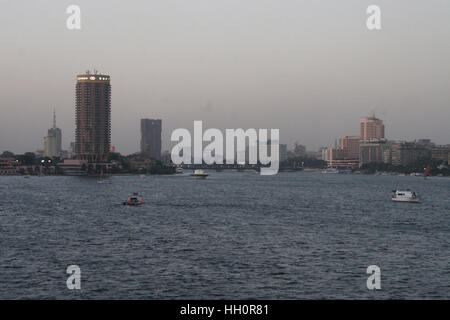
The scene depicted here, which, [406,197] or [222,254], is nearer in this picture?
[222,254]

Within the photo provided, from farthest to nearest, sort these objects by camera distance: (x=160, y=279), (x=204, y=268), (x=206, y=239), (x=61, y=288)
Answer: (x=206, y=239), (x=204, y=268), (x=160, y=279), (x=61, y=288)

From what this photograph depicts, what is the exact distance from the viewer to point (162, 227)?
81.6 metres

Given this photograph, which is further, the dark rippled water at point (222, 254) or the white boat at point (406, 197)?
the white boat at point (406, 197)

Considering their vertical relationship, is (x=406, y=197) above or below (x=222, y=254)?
above

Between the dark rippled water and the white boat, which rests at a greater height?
the white boat

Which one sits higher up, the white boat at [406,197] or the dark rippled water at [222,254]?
the white boat at [406,197]

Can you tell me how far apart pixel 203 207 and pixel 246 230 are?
39.9 m

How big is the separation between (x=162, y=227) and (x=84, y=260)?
26.9m

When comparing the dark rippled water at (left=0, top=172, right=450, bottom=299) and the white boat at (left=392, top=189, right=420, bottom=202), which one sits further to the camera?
the white boat at (left=392, top=189, right=420, bottom=202)
